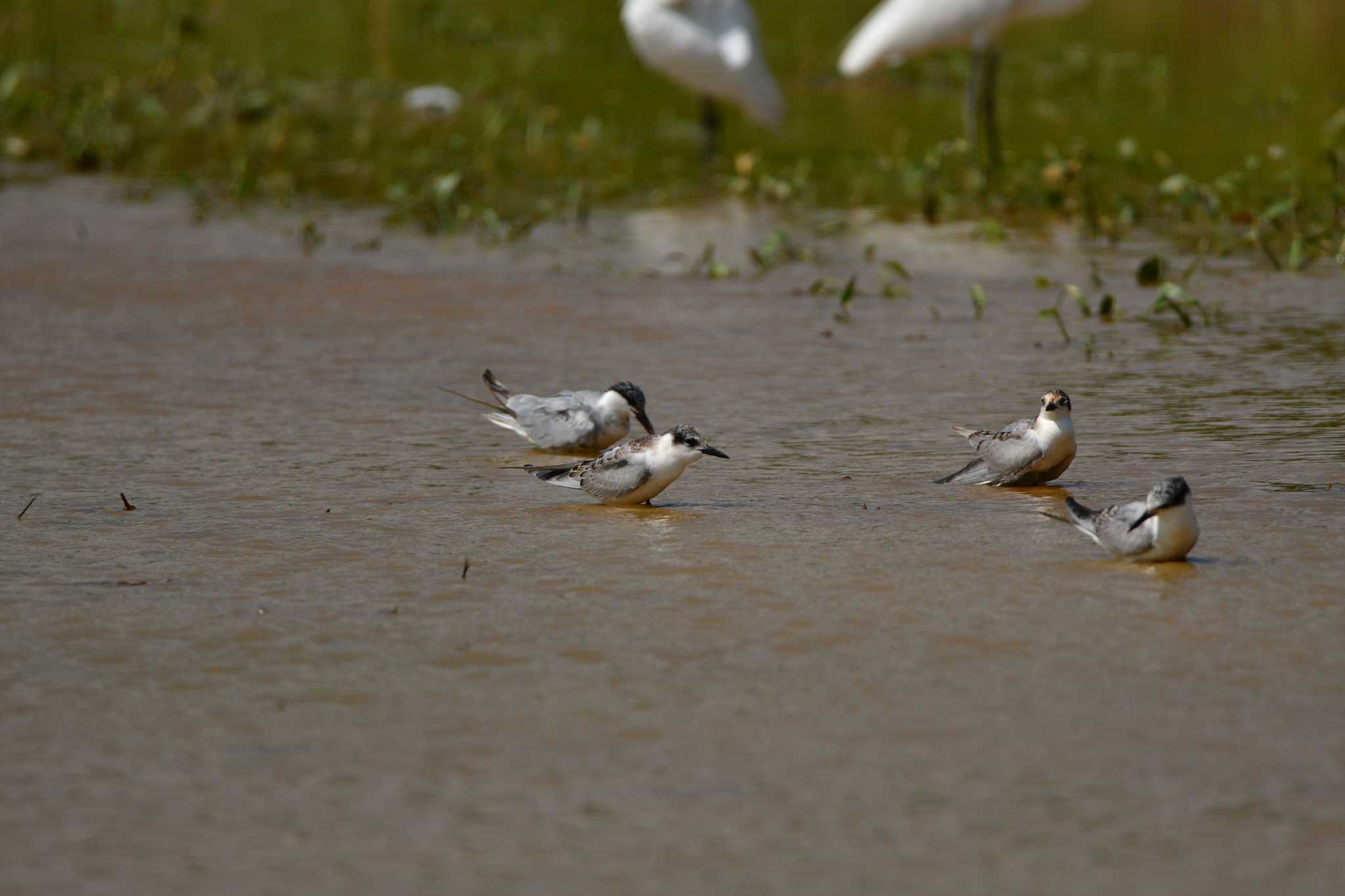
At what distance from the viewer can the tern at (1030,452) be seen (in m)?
4.76

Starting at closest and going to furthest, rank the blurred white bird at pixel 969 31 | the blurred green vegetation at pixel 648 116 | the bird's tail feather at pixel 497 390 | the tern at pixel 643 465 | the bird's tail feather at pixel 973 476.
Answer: the tern at pixel 643 465 < the bird's tail feather at pixel 973 476 < the bird's tail feather at pixel 497 390 < the blurred green vegetation at pixel 648 116 < the blurred white bird at pixel 969 31

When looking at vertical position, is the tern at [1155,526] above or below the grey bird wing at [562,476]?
above

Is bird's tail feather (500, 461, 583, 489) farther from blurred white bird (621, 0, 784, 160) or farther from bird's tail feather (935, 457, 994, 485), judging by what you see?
blurred white bird (621, 0, 784, 160)

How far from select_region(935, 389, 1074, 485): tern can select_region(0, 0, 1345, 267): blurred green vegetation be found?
12.0ft

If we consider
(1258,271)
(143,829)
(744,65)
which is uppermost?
(744,65)

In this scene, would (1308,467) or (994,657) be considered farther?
(1308,467)

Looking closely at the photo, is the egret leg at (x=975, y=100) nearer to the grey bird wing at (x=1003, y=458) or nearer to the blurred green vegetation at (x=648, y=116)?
the blurred green vegetation at (x=648, y=116)

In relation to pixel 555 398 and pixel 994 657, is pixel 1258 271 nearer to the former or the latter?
pixel 555 398

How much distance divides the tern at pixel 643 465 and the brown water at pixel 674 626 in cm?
7

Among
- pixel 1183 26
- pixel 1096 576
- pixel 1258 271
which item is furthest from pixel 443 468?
pixel 1183 26

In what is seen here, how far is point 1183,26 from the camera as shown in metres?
19.5

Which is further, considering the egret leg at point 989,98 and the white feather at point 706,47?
the white feather at point 706,47

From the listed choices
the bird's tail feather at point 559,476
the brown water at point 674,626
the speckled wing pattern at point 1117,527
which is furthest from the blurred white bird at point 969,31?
the speckled wing pattern at point 1117,527

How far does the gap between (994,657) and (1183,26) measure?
17.4 m
